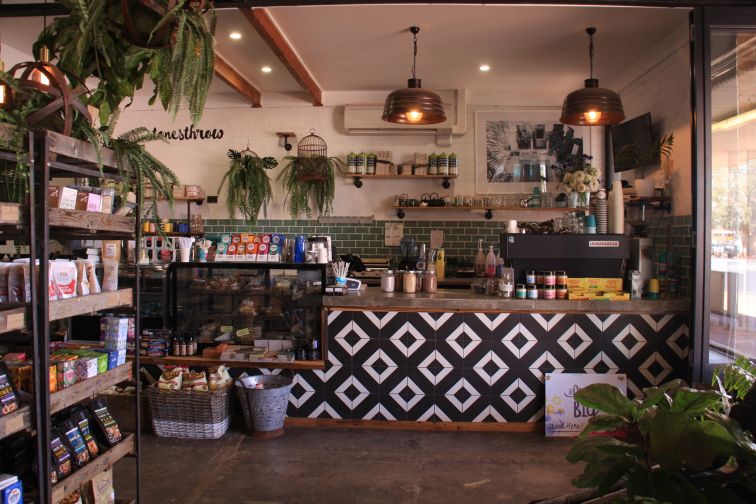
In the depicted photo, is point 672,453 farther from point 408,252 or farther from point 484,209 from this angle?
point 484,209

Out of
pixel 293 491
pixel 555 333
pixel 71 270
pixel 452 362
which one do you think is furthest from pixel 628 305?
pixel 71 270

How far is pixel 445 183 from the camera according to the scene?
7.55 meters

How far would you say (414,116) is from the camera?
497cm

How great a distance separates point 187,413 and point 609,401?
347cm

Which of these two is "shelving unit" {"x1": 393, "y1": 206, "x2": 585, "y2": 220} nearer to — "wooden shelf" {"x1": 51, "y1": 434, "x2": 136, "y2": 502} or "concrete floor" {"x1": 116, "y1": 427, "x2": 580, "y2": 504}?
"concrete floor" {"x1": 116, "y1": 427, "x2": 580, "y2": 504}

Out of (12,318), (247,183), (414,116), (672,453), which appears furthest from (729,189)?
(247,183)

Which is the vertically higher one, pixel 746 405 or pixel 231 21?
pixel 231 21

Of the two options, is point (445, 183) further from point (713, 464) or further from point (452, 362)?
point (713, 464)

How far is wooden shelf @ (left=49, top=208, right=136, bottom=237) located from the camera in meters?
2.19

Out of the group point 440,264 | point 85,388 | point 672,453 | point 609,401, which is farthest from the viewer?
point 440,264

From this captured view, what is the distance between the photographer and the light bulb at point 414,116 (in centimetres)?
489

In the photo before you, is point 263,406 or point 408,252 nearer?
point 263,406

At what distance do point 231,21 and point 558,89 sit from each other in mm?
4368

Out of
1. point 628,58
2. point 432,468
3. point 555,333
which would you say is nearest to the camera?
point 432,468
